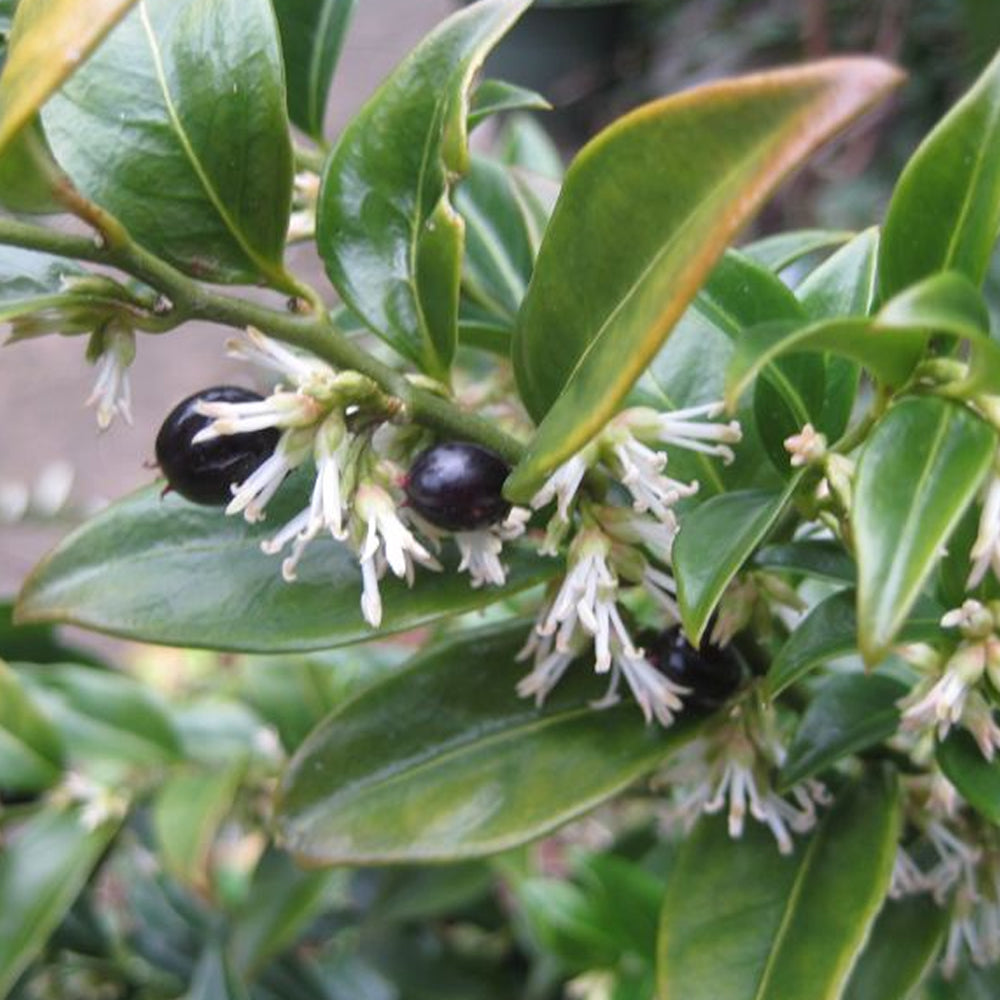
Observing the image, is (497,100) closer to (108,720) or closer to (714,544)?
(714,544)

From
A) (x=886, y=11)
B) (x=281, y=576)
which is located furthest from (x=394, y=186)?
(x=886, y=11)

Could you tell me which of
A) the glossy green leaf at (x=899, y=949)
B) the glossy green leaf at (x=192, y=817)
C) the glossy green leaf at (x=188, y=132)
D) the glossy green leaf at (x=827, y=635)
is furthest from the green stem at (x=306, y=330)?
the glossy green leaf at (x=192, y=817)

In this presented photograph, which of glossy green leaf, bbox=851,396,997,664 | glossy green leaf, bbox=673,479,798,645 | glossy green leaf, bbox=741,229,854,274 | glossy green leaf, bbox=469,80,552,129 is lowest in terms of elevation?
glossy green leaf, bbox=741,229,854,274

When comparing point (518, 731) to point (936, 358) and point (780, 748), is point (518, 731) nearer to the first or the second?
point (780, 748)

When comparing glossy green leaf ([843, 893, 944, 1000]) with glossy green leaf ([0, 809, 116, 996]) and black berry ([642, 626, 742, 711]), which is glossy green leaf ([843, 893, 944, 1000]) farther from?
glossy green leaf ([0, 809, 116, 996])

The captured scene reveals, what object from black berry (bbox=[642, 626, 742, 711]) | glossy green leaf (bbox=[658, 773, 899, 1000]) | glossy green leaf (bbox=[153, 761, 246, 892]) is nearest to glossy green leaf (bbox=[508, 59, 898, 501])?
black berry (bbox=[642, 626, 742, 711])

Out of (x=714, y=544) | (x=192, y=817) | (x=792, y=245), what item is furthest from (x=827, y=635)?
(x=192, y=817)

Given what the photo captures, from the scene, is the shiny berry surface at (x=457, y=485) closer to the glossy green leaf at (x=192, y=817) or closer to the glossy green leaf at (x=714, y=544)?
the glossy green leaf at (x=714, y=544)
